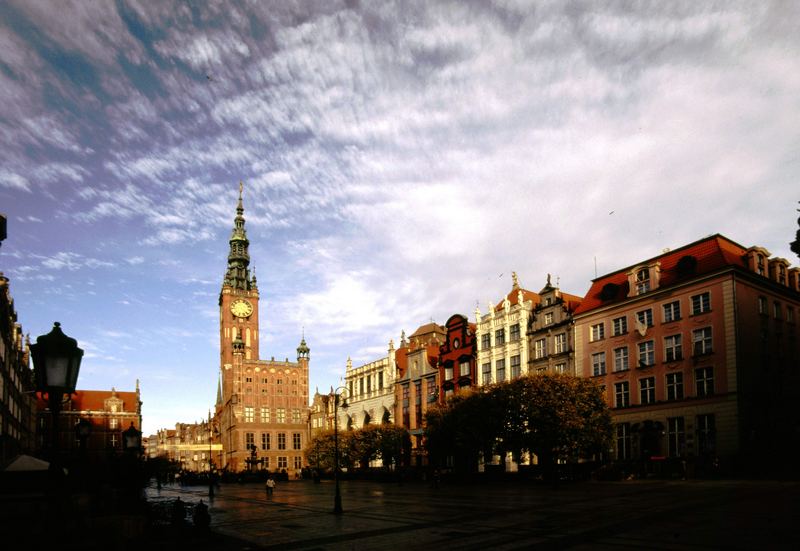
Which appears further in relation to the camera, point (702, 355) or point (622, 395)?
point (622, 395)

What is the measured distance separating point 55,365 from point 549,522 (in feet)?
64.7

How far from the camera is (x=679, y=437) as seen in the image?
48.3 metres

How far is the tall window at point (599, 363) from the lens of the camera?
5634 centimetres

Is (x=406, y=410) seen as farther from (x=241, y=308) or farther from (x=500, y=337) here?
(x=241, y=308)

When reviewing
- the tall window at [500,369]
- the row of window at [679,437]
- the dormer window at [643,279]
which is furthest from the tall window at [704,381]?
the tall window at [500,369]

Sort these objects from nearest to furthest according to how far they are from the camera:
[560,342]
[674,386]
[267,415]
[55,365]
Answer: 1. [55,365]
2. [674,386]
3. [560,342]
4. [267,415]

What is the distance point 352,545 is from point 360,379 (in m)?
75.6

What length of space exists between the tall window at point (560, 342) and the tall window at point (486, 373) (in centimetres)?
914

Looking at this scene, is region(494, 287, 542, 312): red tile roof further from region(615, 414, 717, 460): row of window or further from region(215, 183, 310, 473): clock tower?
region(215, 183, 310, 473): clock tower

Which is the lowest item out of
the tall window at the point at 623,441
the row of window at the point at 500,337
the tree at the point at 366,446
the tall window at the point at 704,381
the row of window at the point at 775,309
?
the tree at the point at 366,446

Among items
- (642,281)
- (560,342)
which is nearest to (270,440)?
(560,342)

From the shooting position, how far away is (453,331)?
246 ft

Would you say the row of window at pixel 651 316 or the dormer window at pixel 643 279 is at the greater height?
the dormer window at pixel 643 279

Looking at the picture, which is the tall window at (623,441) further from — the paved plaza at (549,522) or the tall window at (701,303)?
the paved plaza at (549,522)
